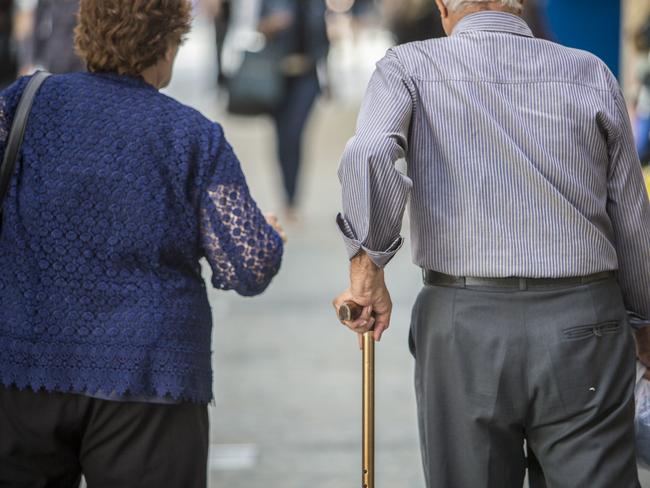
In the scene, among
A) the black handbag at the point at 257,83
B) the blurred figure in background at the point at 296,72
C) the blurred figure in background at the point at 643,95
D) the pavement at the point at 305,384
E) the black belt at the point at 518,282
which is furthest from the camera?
the blurred figure in background at the point at 296,72

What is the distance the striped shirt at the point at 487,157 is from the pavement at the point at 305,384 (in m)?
2.24

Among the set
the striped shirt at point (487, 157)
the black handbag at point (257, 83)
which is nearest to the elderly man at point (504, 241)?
the striped shirt at point (487, 157)

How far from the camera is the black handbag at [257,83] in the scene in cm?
1009

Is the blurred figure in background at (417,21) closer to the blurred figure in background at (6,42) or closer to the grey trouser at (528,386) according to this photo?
the blurred figure in background at (6,42)

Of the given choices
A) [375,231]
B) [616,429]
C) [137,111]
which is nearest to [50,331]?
[137,111]

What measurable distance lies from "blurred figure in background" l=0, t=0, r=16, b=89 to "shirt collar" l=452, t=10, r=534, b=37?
6.67 metres

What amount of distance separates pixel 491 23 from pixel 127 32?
915 millimetres

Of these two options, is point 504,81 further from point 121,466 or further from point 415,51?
point 121,466

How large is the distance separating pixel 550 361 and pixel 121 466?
108 cm

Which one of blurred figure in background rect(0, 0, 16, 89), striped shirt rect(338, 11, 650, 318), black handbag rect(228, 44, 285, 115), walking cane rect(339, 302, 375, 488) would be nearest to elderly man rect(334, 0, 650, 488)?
striped shirt rect(338, 11, 650, 318)

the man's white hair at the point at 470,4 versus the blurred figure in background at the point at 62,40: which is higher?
the man's white hair at the point at 470,4

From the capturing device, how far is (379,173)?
10.2ft

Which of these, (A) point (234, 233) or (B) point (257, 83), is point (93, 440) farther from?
(B) point (257, 83)

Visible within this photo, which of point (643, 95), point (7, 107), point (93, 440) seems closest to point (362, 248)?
point (93, 440)
